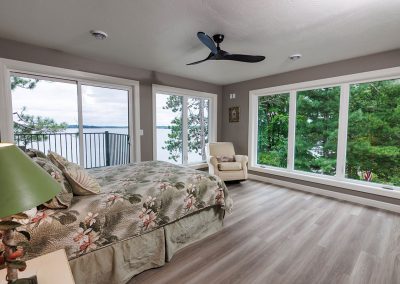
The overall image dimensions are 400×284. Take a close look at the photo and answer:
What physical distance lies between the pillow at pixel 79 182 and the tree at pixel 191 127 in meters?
2.93

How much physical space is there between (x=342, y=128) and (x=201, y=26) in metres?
2.90

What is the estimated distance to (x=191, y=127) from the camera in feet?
16.3

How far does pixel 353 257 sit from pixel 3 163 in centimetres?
262

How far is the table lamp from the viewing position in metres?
0.55

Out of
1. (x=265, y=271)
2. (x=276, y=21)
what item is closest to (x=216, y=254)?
(x=265, y=271)

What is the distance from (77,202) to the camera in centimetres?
147

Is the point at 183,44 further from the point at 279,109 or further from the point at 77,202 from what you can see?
the point at 279,109

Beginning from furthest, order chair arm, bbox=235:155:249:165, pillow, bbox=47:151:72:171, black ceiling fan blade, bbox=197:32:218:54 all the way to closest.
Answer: chair arm, bbox=235:155:249:165
black ceiling fan blade, bbox=197:32:218:54
pillow, bbox=47:151:72:171

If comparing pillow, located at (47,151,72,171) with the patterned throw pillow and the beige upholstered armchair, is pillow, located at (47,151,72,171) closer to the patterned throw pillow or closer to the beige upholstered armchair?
the patterned throw pillow

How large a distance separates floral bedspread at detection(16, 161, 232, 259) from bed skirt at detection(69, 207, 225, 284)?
0.07m

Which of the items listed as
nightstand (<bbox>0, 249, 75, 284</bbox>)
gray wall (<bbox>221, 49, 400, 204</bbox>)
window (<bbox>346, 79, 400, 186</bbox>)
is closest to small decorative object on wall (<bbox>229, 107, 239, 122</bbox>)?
gray wall (<bbox>221, 49, 400, 204</bbox>)

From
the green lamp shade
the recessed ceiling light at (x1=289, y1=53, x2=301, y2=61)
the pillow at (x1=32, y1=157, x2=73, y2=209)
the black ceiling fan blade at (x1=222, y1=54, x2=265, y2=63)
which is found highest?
the recessed ceiling light at (x1=289, y1=53, x2=301, y2=61)

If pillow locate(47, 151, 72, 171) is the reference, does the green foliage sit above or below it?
above

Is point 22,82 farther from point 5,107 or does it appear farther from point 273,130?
point 273,130
